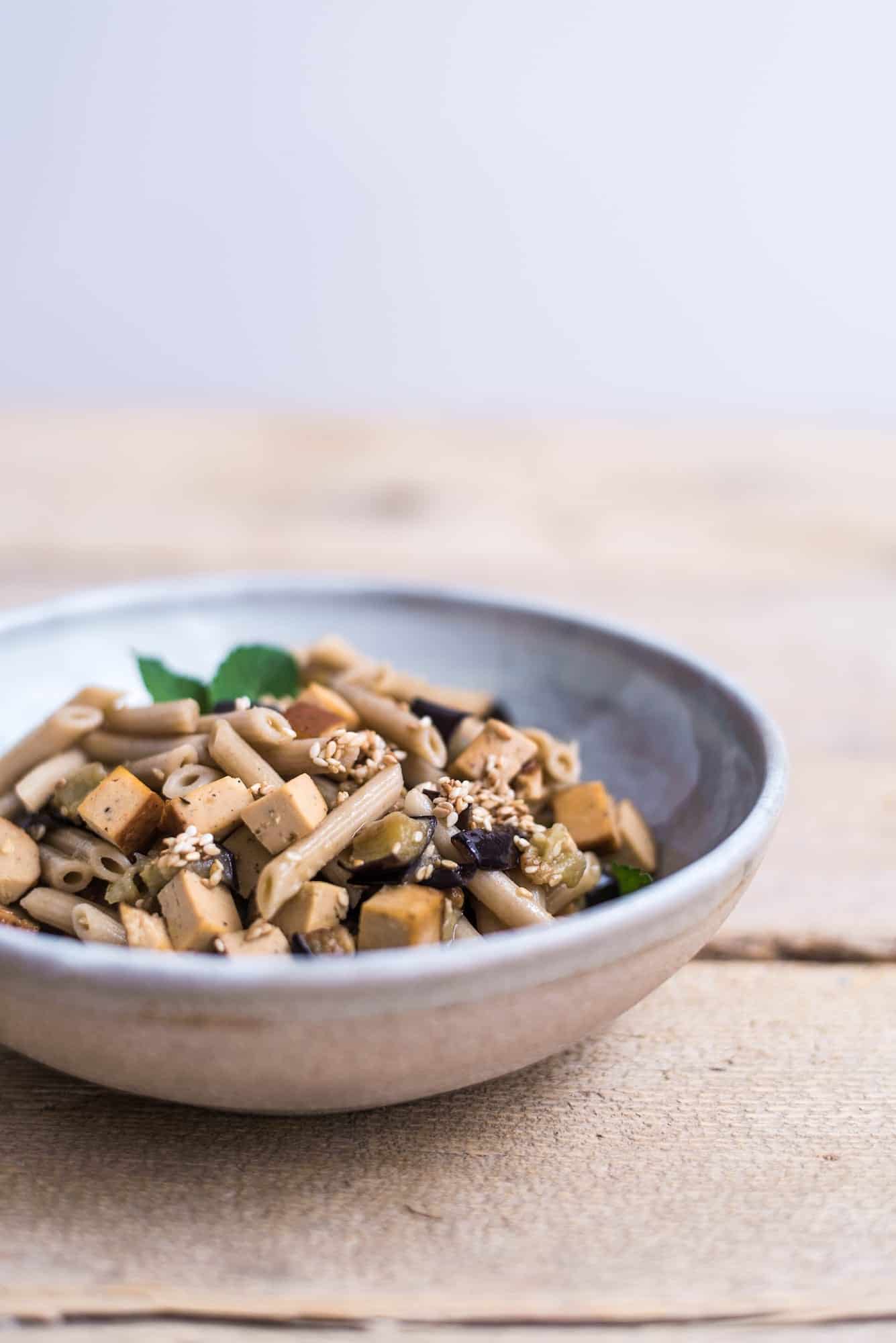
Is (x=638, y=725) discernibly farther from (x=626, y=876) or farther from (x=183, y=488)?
(x=183, y=488)

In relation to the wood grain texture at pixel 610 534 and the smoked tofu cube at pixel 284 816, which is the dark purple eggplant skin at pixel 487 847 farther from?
the wood grain texture at pixel 610 534

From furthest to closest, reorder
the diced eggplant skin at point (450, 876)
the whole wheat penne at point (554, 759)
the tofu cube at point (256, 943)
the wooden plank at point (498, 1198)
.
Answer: the whole wheat penne at point (554, 759) → the diced eggplant skin at point (450, 876) → the tofu cube at point (256, 943) → the wooden plank at point (498, 1198)

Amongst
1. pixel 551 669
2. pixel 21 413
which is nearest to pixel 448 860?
pixel 551 669

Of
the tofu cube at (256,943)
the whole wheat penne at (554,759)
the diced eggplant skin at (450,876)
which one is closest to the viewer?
the tofu cube at (256,943)

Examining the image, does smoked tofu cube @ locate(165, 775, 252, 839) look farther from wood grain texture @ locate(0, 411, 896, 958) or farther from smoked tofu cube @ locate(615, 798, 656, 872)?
wood grain texture @ locate(0, 411, 896, 958)

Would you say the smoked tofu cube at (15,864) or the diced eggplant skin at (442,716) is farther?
the diced eggplant skin at (442,716)

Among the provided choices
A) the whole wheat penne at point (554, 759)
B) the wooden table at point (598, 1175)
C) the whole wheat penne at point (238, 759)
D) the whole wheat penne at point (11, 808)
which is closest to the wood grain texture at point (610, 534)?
the wooden table at point (598, 1175)
